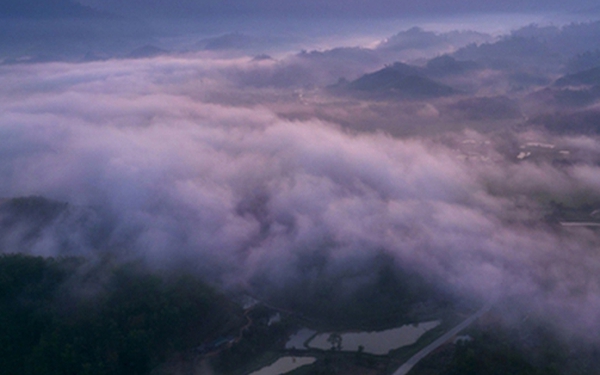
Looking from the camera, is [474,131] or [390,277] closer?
[390,277]

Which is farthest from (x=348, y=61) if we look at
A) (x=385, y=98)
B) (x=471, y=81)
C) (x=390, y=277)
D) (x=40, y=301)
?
(x=40, y=301)

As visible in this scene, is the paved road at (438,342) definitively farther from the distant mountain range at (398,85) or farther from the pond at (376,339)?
the distant mountain range at (398,85)

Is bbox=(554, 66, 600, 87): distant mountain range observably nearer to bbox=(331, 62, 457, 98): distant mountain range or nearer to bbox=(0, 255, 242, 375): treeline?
bbox=(331, 62, 457, 98): distant mountain range

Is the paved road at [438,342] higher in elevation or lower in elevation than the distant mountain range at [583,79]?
lower

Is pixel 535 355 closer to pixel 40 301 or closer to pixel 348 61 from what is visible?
pixel 40 301

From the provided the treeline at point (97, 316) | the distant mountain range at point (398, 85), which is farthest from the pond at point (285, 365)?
the distant mountain range at point (398, 85)

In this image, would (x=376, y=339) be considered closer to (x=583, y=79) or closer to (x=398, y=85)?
(x=398, y=85)

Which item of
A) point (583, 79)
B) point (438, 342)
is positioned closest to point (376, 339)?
point (438, 342)
